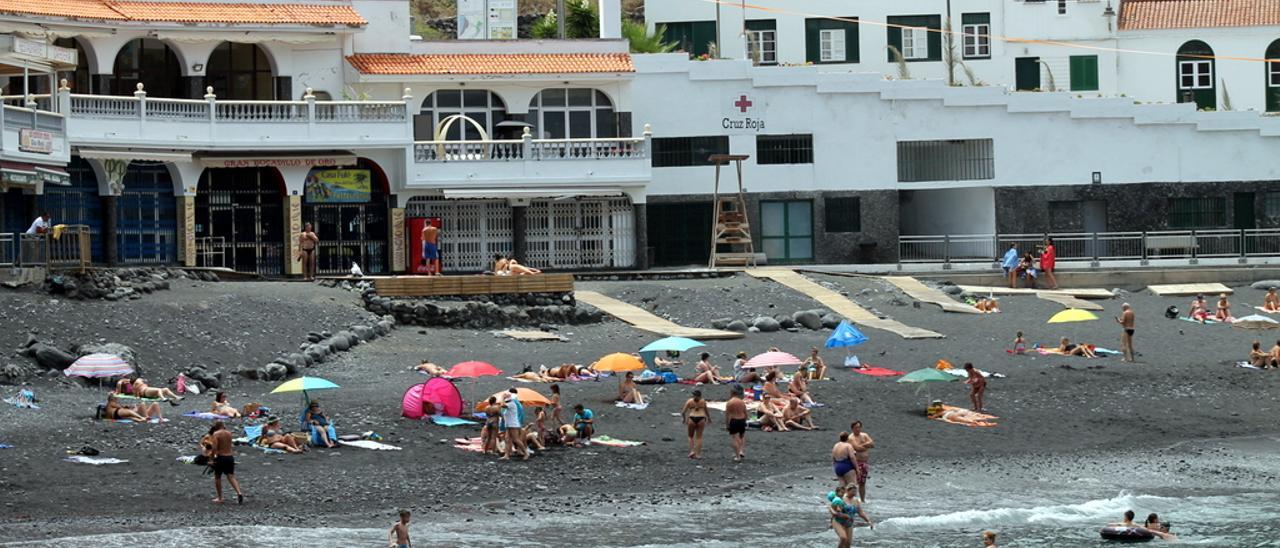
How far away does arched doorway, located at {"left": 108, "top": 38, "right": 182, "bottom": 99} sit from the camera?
5572cm

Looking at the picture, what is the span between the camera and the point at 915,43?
65438 millimetres

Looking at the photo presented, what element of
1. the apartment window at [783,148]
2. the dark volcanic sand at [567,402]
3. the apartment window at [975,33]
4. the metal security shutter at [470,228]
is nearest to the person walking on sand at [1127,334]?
the dark volcanic sand at [567,402]

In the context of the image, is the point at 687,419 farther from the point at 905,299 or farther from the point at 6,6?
the point at 6,6

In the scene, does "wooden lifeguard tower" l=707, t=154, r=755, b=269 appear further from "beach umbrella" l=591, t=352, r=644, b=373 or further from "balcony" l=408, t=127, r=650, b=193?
"beach umbrella" l=591, t=352, r=644, b=373

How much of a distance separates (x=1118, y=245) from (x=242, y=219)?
23891 mm

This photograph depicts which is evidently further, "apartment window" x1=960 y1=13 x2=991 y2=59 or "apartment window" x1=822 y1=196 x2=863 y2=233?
"apartment window" x1=960 y1=13 x2=991 y2=59

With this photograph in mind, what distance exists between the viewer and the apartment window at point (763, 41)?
65.2 metres

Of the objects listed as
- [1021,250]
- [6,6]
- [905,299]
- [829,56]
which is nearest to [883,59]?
[829,56]

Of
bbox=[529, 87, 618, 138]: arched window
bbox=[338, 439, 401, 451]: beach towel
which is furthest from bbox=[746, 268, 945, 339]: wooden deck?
bbox=[338, 439, 401, 451]: beach towel

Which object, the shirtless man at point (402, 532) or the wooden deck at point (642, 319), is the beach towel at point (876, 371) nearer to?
the wooden deck at point (642, 319)

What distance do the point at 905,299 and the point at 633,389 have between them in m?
14.9

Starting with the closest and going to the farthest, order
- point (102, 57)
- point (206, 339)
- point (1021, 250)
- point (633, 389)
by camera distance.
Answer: point (633, 389) → point (206, 339) → point (102, 57) → point (1021, 250)

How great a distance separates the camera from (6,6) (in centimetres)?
5034

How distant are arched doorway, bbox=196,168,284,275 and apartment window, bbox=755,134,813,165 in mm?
13418
